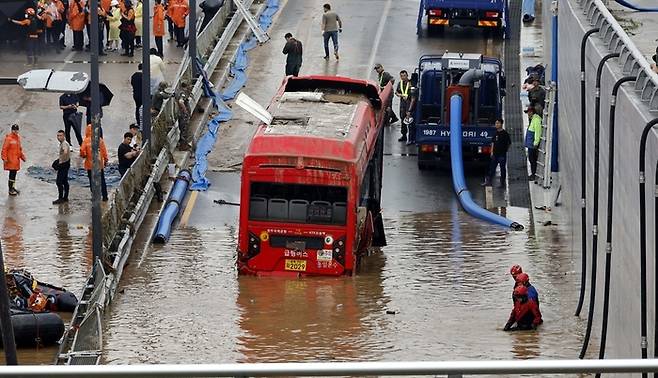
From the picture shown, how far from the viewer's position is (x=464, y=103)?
105ft

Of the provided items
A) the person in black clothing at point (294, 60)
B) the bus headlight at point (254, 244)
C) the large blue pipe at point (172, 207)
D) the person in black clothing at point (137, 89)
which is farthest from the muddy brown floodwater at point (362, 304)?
the person in black clothing at point (294, 60)

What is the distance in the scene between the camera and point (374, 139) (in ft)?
89.7

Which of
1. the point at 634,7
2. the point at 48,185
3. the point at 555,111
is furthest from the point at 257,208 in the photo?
the point at 555,111

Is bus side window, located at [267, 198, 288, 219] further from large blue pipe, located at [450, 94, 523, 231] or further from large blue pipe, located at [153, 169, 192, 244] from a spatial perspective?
large blue pipe, located at [450, 94, 523, 231]

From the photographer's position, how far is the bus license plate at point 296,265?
2494 cm

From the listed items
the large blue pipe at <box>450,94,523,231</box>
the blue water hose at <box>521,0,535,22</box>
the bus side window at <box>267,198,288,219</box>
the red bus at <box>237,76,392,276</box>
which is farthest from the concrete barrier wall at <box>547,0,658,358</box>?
the blue water hose at <box>521,0,535,22</box>

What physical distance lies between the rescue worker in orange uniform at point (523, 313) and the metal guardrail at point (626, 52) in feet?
11.6

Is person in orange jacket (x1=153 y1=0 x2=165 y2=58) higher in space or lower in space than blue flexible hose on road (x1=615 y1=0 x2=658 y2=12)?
lower

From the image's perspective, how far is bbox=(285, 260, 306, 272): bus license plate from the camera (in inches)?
982

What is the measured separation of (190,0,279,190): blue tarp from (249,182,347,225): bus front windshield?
21.1ft

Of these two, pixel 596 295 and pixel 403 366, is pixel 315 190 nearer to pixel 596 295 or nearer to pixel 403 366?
pixel 596 295

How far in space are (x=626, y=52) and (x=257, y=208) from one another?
23.8 ft

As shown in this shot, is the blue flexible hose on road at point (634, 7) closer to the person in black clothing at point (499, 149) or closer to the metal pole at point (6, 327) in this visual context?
the person in black clothing at point (499, 149)

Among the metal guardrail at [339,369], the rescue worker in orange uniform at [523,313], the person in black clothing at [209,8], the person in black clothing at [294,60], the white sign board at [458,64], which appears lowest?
the rescue worker in orange uniform at [523,313]
